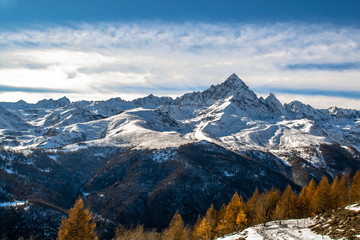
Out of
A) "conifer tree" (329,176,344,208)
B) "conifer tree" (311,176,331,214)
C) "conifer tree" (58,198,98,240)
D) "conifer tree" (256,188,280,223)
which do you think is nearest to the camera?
"conifer tree" (58,198,98,240)

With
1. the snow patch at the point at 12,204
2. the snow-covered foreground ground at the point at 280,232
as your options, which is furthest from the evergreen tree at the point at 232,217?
the snow patch at the point at 12,204

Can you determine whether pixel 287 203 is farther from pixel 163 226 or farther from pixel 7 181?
pixel 7 181

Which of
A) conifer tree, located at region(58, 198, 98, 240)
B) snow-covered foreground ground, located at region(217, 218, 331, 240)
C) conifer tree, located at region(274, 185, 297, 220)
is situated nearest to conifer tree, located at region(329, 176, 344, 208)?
conifer tree, located at region(274, 185, 297, 220)

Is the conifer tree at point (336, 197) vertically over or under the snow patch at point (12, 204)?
over

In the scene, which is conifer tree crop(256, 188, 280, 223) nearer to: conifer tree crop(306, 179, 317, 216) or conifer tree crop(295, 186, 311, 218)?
conifer tree crop(295, 186, 311, 218)

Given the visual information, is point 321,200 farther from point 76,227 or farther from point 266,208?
point 76,227

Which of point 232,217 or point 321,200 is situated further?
point 232,217

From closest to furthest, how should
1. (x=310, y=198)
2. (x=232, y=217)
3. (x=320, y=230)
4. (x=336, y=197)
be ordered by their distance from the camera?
(x=320, y=230)
(x=336, y=197)
(x=232, y=217)
(x=310, y=198)

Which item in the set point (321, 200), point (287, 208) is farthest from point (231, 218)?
point (321, 200)

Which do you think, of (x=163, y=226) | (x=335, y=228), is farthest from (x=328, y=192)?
(x=163, y=226)

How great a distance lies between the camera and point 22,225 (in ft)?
433

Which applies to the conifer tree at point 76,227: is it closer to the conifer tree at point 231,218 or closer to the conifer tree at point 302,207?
the conifer tree at point 231,218

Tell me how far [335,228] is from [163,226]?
148 meters

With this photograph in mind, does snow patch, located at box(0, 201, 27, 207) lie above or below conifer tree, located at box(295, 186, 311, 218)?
below
